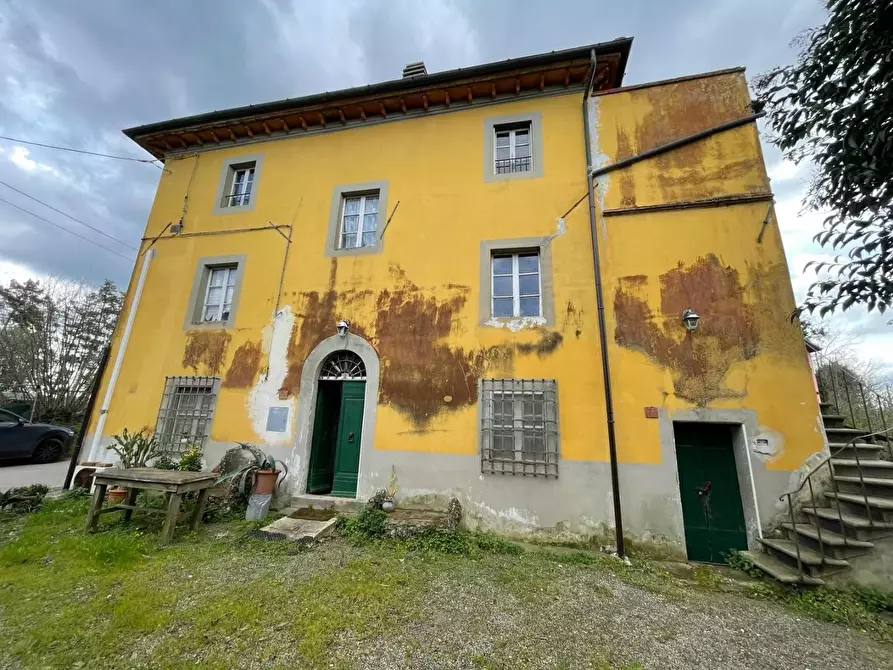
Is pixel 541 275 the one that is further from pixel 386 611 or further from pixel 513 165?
pixel 386 611

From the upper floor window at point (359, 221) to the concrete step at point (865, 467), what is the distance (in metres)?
8.31

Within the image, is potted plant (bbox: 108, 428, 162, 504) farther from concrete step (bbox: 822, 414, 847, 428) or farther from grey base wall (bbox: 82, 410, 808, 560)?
concrete step (bbox: 822, 414, 847, 428)

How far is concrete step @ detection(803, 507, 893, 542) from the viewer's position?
408 cm

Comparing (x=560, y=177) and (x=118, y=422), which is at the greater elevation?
(x=560, y=177)

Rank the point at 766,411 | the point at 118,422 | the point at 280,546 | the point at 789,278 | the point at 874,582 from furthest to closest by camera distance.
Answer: the point at 118,422 < the point at 789,278 < the point at 766,411 < the point at 280,546 < the point at 874,582

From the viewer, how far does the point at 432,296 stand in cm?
684

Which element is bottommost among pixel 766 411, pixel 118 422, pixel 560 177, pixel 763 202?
pixel 118 422

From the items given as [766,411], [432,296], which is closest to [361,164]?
[432,296]

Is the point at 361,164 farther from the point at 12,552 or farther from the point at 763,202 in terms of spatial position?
the point at 12,552

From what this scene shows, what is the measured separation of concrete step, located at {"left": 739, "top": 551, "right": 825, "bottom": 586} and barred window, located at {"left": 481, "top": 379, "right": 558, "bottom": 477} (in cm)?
263

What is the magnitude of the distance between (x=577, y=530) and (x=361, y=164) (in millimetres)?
8313

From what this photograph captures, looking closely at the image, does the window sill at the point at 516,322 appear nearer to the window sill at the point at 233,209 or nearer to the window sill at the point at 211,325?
the window sill at the point at 211,325

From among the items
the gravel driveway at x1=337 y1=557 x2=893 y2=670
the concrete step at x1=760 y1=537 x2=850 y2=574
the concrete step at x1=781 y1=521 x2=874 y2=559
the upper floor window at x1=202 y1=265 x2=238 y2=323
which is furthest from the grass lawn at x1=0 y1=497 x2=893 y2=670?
the upper floor window at x1=202 y1=265 x2=238 y2=323

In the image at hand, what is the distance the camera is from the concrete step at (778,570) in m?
4.06
